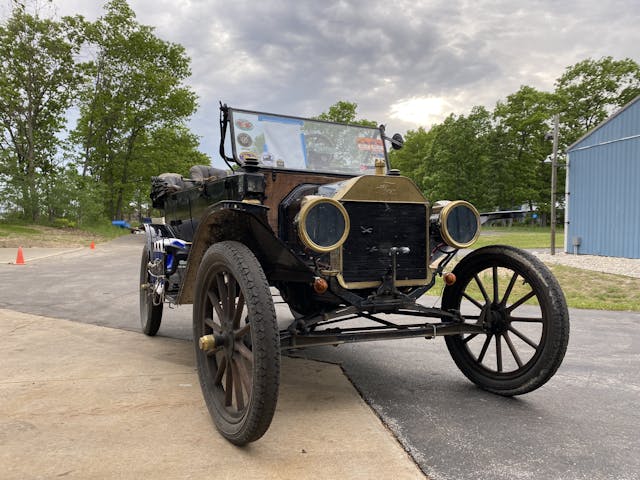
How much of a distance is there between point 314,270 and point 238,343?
591 millimetres

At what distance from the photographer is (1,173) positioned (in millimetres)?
23094

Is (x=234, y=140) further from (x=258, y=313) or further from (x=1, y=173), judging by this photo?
(x=1, y=173)

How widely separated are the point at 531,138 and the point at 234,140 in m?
46.8

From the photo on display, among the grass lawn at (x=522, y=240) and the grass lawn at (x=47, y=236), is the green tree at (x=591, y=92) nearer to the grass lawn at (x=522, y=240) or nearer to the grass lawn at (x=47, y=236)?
the grass lawn at (x=522, y=240)

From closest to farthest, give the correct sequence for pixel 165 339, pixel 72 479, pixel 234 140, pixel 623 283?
pixel 72 479, pixel 234 140, pixel 165 339, pixel 623 283

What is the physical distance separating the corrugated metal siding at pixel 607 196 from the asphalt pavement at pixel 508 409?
9611 mm

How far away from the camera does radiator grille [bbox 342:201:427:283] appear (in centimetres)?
292

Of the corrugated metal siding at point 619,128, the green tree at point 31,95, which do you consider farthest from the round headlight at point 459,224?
the green tree at point 31,95

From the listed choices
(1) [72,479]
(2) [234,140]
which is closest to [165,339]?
(2) [234,140]

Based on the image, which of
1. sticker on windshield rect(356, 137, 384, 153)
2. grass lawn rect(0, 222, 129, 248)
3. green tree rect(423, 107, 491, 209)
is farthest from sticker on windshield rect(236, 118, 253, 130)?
green tree rect(423, 107, 491, 209)

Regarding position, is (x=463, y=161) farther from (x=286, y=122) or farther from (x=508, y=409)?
(x=508, y=409)

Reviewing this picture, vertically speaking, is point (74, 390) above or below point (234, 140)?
below

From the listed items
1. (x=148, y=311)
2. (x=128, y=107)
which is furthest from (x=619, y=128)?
(x=128, y=107)

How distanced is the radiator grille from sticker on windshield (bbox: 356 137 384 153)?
4.30ft
